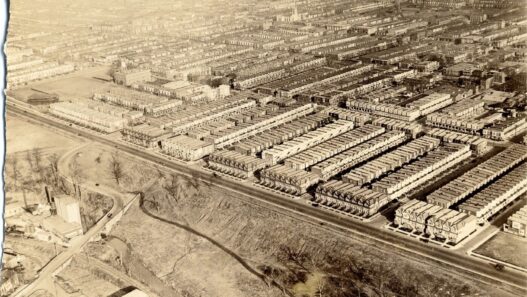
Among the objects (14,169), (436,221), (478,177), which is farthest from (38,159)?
(478,177)

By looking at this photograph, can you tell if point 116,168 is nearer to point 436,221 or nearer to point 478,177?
point 436,221

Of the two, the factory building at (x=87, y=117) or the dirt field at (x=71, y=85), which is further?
the dirt field at (x=71, y=85)

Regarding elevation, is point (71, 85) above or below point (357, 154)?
above

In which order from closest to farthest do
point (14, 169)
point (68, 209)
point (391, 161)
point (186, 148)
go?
point (68, 209) < point (391, 161) < point (14, 169) < point (186, 148)

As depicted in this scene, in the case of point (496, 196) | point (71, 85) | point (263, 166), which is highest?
point (71, 85)

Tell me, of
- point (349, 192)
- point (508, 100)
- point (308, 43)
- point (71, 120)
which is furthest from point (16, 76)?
point (508, 100)

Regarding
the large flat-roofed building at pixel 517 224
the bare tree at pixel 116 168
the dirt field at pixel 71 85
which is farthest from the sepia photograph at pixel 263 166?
the dirt field at pixel 71 85

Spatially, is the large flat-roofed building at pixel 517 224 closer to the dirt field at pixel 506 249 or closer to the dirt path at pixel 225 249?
the dirt field at pixel 506 249
